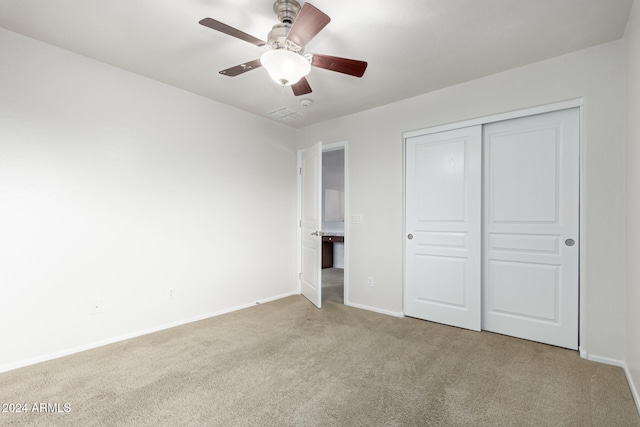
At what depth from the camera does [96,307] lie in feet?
8.95

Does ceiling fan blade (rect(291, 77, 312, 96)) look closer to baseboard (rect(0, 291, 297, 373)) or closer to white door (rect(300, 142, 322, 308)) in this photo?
white door (rect(300, 142, 322, 308))

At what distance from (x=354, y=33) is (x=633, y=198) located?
218cm

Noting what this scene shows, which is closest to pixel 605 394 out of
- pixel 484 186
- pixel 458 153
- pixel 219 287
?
pixel 484 186

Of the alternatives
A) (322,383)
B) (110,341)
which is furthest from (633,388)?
(110,341)

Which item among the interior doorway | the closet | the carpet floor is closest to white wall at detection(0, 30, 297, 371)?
the carpet floor

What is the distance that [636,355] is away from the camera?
1.93 m

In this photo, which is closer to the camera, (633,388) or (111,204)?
(633,388)

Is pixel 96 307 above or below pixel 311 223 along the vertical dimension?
below

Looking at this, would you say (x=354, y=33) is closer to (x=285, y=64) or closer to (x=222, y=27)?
(x=285, y=64)

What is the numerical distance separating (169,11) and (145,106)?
1225 mm

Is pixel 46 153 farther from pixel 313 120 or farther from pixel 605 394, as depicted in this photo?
pixel 605 394

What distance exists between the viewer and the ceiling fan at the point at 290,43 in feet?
5.67

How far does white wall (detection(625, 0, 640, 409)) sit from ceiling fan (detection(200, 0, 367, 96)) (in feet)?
5.70

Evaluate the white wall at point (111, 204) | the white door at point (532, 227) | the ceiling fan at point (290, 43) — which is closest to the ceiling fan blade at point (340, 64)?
the ceiling fan at point (290, 43)
